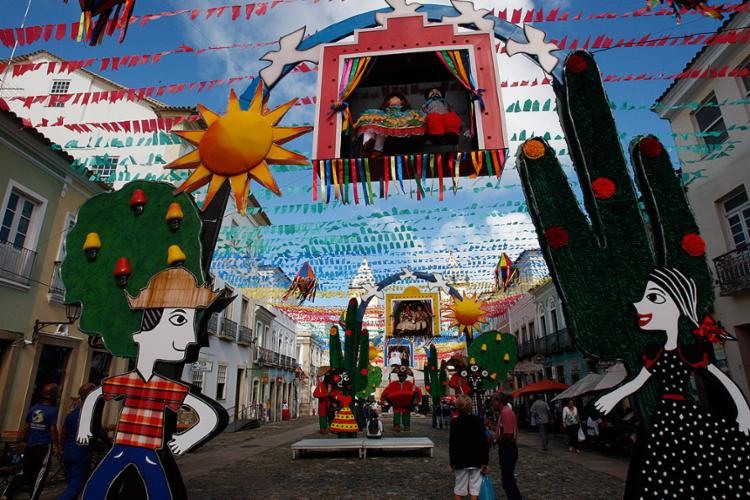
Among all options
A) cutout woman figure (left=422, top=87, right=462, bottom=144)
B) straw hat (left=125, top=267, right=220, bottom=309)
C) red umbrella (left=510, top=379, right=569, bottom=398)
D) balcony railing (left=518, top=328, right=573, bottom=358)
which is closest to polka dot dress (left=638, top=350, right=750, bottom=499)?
cutout woman figure (left=422, top=87, right=462, bottom=144)

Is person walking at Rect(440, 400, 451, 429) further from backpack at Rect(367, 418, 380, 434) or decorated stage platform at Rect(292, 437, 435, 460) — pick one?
decorated stage platform at Rect(292, 437, 435, 460)

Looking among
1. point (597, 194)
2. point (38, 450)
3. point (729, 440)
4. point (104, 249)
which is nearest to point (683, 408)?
point (729, 440)

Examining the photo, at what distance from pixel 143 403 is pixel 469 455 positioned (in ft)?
11.1

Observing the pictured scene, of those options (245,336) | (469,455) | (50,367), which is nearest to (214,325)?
(245,336)

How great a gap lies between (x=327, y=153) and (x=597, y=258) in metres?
3.05

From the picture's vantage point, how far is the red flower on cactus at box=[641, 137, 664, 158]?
432cm

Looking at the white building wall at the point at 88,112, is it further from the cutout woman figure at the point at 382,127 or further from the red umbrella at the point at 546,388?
the red umbrella at the point at 546,388

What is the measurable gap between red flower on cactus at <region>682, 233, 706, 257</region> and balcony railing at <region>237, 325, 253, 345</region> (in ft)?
75.3

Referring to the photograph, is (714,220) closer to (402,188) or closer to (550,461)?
(550,461)

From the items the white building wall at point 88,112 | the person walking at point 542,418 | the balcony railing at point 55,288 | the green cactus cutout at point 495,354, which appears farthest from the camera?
the white building wall at point 88,112

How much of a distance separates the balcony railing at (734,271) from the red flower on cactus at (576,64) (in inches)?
344

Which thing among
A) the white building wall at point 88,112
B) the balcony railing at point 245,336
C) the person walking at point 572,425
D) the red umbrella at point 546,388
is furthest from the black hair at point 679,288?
the balcony railing at point 245,336

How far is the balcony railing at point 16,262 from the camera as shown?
10359mm

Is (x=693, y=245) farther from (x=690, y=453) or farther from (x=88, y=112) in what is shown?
(x=88, y=112)
